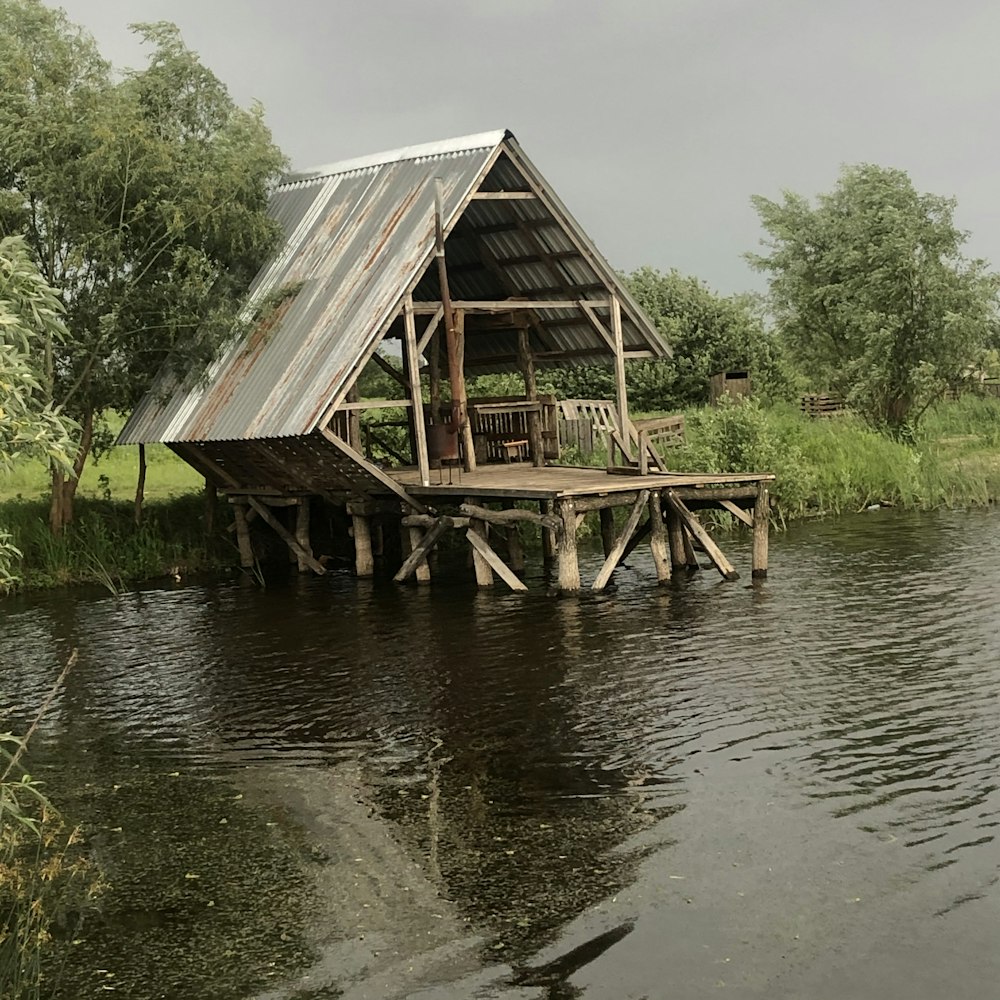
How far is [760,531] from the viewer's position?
884 inches

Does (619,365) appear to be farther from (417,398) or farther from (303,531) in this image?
(303,531)

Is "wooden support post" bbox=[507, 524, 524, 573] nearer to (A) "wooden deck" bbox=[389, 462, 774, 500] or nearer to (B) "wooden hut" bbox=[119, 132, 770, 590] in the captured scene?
(B) "wooden hut" bbox=[119, 132, 770, 590]

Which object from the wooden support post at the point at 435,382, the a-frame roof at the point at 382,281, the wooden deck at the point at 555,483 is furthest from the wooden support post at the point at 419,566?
the a-frame roof at the point at 382,281

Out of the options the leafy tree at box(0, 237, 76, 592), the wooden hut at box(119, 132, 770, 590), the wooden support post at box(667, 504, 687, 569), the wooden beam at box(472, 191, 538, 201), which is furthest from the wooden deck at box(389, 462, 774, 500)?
the leafy tree at box(0, 237, 76, 592)

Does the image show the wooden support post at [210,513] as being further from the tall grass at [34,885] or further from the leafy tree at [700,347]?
the leafy tree at [700,347]

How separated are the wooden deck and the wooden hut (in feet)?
0.17

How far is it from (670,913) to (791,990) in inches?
48.5

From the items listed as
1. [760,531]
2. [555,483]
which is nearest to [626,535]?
→ [555,483]

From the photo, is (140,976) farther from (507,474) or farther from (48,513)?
(48,513)

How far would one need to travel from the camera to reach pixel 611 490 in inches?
812

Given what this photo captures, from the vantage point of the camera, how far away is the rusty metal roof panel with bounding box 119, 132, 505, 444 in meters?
22.0

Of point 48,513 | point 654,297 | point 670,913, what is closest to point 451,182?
point 48,513

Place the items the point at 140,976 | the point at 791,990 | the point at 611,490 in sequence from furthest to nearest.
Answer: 1. the point at 611,490
2. the point at 140,976
3. the point at 791,990

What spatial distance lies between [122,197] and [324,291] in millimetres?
3644
